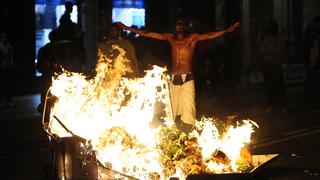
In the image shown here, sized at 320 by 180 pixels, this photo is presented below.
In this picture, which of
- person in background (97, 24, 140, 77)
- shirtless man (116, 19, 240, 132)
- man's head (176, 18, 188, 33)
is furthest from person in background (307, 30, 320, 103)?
person in background (97, 24, 140, 77)

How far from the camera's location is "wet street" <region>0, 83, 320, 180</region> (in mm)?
9508

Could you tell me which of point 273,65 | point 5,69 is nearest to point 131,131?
point 273,65

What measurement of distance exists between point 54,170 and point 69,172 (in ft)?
0.74

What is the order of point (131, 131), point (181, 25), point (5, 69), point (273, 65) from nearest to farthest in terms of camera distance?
1. point (131, 131)
2. point (181, 25)
3. point (273, 65)
4. point (5, 69)

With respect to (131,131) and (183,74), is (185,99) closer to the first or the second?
Answer: (183,74)

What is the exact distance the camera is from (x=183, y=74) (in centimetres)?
1062

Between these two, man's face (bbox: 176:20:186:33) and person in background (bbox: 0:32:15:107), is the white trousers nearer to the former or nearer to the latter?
man's face (bbox: 176:20:186:33)

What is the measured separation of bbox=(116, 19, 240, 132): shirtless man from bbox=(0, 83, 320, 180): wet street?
1226mm

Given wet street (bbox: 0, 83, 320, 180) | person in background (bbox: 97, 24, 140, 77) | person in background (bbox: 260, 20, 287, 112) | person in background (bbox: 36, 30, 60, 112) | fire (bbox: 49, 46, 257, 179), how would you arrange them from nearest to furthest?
fire (bbox: 49, 46, 257, 179) < wet street (bbox: 0, 83, 320, 180) < person in background (bbox: 97, 24, 140, 77) < person in background (bbox: 36, 30, 60, 112) < person in background (bbox: 260, 20, 287, 112)

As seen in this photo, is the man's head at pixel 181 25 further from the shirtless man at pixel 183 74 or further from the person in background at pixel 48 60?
the person in background at pixel 48 60

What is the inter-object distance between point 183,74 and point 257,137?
8.38 feet

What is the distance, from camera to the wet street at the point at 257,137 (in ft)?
31.2

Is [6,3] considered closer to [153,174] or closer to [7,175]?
[7,175]

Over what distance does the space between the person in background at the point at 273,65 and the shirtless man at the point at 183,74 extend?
545cm
